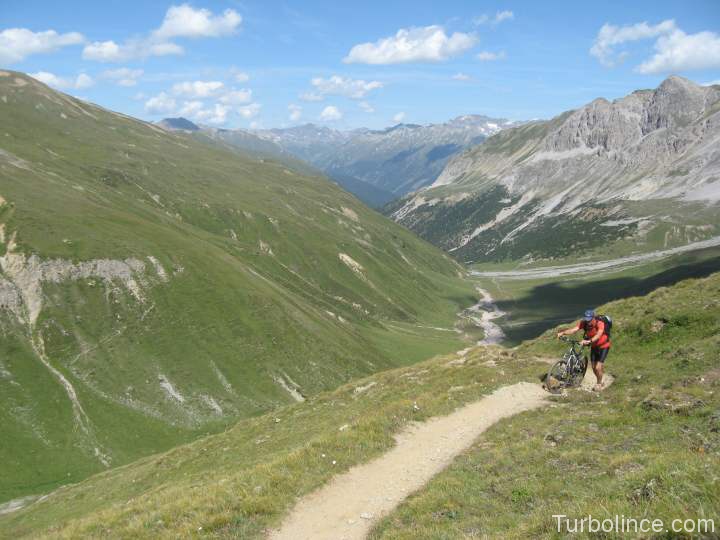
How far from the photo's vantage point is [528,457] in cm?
1855

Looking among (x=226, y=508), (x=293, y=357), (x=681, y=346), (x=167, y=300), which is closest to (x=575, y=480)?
(x=226, y=508)

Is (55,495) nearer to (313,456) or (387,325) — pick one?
(313,456)

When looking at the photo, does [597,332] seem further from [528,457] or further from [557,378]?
[528,457]

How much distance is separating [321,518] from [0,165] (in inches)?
6870

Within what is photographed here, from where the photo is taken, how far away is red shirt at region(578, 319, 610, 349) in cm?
2600

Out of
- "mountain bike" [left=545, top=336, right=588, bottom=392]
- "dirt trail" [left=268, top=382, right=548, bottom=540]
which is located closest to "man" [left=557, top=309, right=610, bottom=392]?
"mountain bike" [left=545, top=336, right=588, bottom=392]

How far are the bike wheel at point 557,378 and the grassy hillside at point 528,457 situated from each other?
5.72ft

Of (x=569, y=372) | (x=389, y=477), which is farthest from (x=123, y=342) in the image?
(x=389, y=477)

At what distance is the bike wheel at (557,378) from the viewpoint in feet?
93.2

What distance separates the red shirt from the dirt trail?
14.2 ft

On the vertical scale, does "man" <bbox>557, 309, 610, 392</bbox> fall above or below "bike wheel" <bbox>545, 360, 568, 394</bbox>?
above

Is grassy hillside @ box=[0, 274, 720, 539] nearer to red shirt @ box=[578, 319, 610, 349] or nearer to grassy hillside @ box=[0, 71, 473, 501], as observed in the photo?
red shirt @ box=[578, 319, 610, 349]

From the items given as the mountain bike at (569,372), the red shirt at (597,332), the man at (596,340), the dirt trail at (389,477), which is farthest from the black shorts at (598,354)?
the dirt trail at (389,477)

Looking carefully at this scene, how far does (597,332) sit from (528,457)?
35.2 feet
